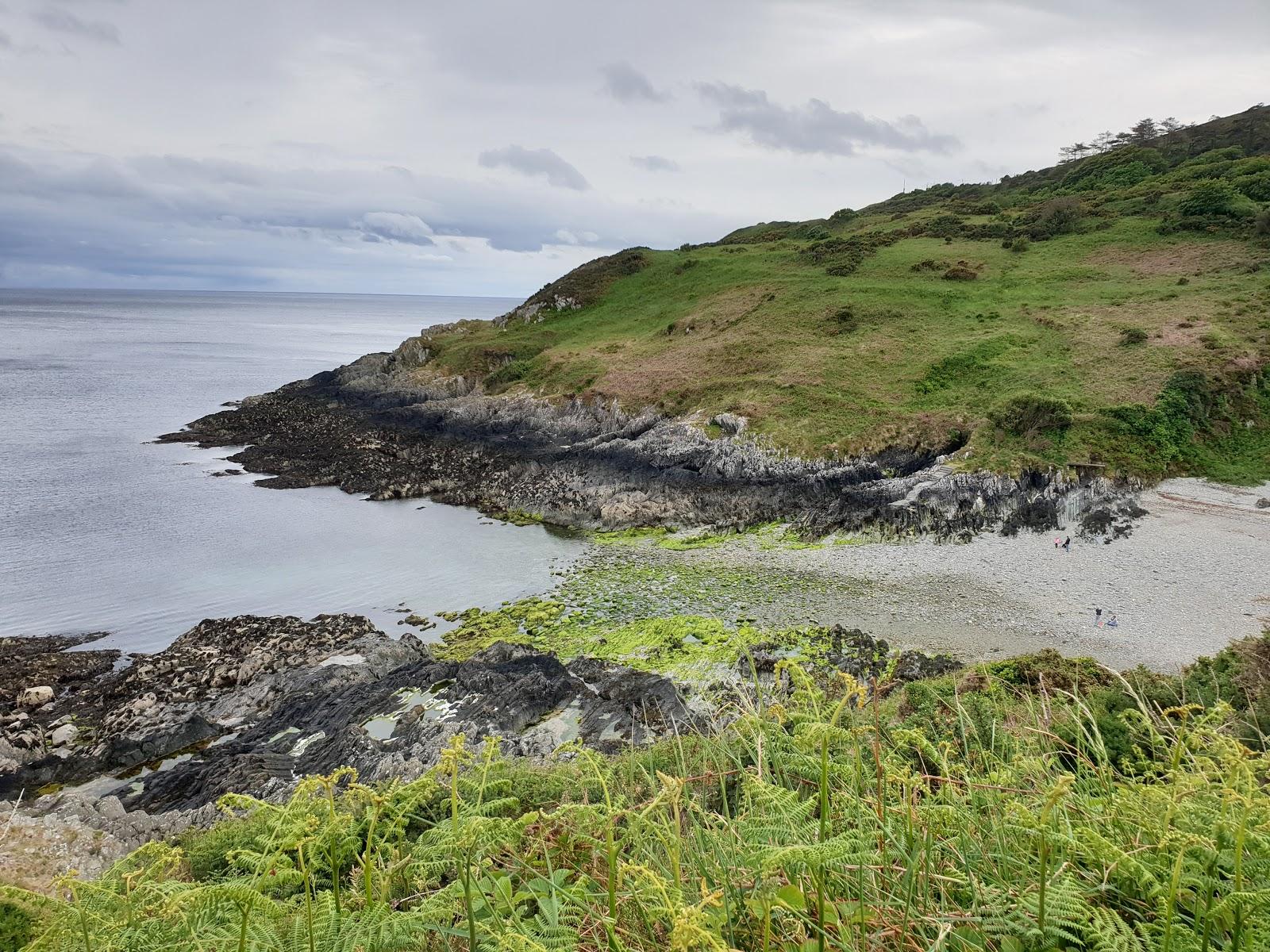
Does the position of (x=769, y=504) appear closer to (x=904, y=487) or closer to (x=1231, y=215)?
(x=904, y=487)

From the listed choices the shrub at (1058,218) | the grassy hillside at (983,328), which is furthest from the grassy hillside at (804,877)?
the shrub at (1058,218)

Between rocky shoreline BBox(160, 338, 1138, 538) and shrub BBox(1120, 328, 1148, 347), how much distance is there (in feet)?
45.5

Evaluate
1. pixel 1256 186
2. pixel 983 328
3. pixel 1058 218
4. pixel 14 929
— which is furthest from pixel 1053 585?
pixel 1256 186

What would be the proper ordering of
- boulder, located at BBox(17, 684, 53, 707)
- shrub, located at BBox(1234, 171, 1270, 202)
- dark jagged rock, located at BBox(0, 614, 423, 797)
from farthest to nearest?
shrub, located at BBox(1234, 171, 1270, 202), boulder, located at BBox(17, 684, 53, 707), dark jagged rock, located at BBox(0, 614, 423, 797)

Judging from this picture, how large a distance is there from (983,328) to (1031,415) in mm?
13937

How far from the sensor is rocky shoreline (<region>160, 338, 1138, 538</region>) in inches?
1101

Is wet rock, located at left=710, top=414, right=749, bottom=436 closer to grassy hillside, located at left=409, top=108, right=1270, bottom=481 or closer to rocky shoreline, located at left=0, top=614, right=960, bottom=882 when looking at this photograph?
grassy hillside, located at left=409, top=108, right=1270, bottom=481

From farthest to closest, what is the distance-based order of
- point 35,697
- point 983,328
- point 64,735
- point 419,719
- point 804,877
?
point 983,328 → point 35,697 → point 64,735 → point 419,719 → point 804,877

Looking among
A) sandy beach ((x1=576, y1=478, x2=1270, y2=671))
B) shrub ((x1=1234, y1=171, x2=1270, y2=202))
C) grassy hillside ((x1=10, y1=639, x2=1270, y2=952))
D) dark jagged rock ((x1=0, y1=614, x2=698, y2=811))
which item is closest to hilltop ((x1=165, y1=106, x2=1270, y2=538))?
shrub ((x1=1234, y1=171, x2=1270, y2=202))

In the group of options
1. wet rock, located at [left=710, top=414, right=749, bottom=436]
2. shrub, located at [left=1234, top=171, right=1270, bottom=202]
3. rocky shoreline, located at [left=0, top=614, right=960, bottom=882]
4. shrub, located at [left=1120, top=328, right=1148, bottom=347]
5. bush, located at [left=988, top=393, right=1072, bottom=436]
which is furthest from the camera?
shrub, located at [left=1234, top=171, right=1270, bottom=202]

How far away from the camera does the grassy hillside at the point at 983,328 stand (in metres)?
31.8

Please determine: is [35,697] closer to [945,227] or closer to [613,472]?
[613,472]

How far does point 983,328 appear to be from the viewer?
4325cm

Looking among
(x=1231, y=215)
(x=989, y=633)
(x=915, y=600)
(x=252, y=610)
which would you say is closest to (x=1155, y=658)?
(x=989, y=633)
